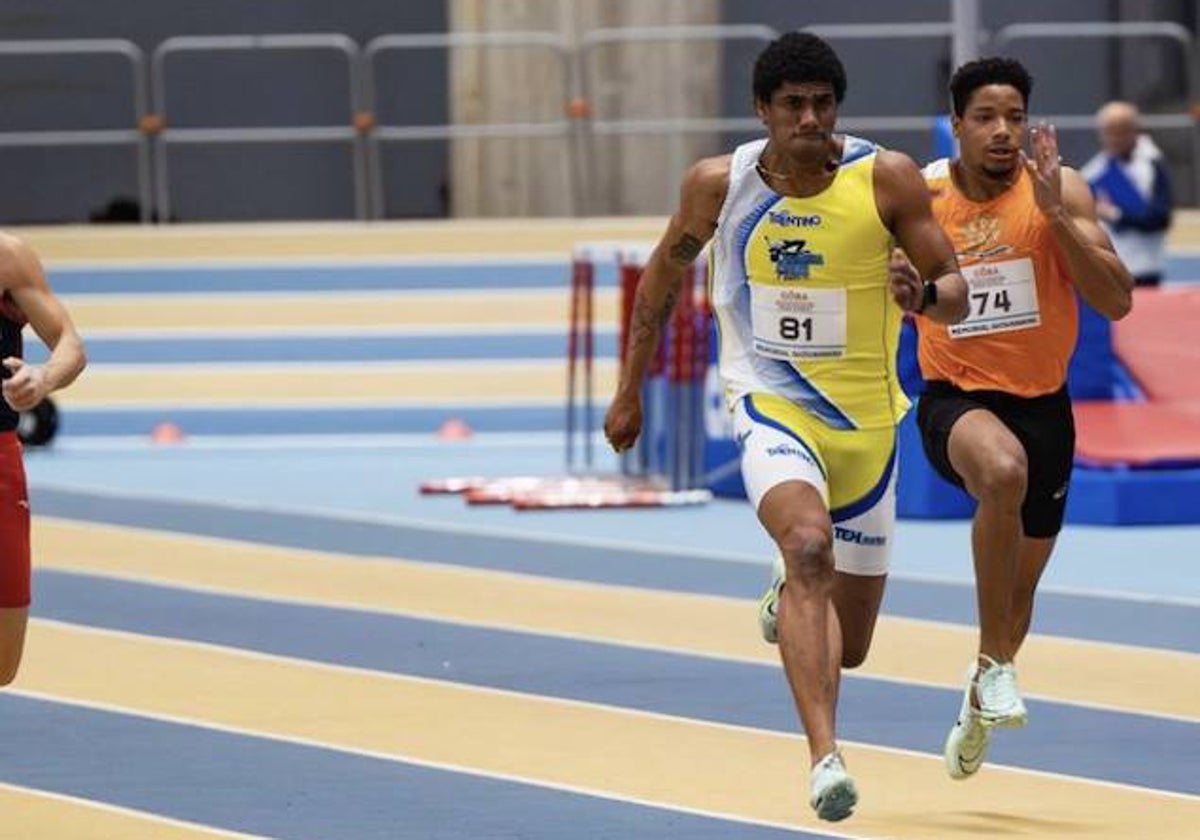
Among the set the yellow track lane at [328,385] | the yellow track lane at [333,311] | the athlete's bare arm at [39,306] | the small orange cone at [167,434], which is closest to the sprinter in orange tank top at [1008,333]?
the athlete's bare arm at [39,306]

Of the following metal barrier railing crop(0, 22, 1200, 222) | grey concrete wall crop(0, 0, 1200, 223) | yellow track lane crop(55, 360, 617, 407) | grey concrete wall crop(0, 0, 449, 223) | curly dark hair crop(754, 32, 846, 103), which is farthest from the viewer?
grey concrete wall crop(0, 0, 449, 223)

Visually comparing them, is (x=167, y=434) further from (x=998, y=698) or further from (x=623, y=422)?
(x=998, y=698)

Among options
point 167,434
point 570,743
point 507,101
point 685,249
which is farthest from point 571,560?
point 507,101

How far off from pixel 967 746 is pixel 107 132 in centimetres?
1823

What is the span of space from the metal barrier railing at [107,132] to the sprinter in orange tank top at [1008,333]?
15444 millimetres

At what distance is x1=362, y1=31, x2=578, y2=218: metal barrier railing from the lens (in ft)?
82.9

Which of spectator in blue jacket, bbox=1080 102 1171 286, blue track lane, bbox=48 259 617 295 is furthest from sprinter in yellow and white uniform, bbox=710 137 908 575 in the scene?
blue track lane, bbox=48 259 617 295

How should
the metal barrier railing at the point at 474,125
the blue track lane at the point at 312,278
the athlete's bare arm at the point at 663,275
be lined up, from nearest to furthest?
the athlete's bare arm at the point at 663,275
the metal barrier railing at the point at 474,125
the blue track lane at the point at 312,278

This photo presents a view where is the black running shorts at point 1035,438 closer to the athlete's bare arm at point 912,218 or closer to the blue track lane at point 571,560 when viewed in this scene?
the athlete's bare arm at point 912,218

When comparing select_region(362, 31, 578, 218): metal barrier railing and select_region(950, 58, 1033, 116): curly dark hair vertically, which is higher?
select_region(950, 58, 1033, 116): curly dark hair

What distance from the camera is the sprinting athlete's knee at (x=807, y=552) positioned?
29.5ft

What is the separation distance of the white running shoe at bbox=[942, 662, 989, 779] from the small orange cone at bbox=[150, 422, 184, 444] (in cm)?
1484

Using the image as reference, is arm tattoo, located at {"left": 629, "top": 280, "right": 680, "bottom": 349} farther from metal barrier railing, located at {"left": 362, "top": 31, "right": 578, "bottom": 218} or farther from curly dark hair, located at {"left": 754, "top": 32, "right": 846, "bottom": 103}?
metal barrier railing, located at {"left": 362, "top": 31, "right": 578, "bottom": 218}

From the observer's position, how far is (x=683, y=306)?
19000 mm
